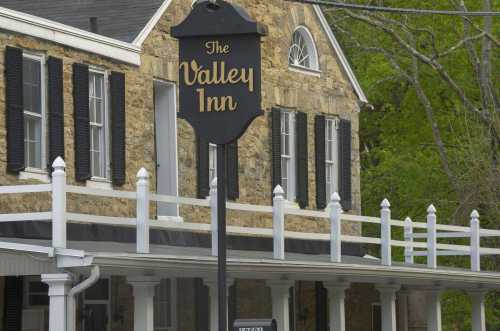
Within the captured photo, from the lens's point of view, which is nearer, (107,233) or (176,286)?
(107,233)

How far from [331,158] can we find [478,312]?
440cm

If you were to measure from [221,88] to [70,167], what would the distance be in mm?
5219

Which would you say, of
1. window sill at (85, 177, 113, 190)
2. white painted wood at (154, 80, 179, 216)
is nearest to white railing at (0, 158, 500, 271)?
window sill at (85, 177, 113, 190)

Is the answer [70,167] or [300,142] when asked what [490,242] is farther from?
[70,167]

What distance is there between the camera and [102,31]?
24.4m

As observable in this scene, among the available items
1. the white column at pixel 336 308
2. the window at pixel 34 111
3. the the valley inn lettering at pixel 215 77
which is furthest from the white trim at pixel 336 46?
the the valley inn lettering at pixel 215 77

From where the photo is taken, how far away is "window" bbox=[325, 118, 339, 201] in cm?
2908

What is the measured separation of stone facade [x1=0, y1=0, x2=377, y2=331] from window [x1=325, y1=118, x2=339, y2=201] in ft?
1.11

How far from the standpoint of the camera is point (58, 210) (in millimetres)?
17188

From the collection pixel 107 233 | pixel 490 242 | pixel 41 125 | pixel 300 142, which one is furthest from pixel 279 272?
pixel 490 242

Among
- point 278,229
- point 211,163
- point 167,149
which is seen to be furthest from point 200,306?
point 278,229

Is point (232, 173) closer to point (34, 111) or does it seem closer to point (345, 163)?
point (345, 163)

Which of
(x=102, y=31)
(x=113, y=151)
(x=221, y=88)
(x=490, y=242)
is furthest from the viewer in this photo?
(x=490, y=242)

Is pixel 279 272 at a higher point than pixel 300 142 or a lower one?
lower
